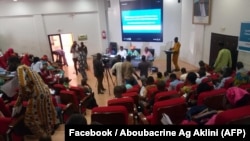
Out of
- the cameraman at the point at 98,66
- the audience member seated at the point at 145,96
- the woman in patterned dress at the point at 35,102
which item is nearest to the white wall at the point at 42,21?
the cameraman at the point at 98,66

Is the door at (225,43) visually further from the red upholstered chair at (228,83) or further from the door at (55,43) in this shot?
the door at (55,43)

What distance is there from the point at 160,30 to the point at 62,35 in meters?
6.06

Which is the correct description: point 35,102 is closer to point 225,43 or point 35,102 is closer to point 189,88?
point 189,88

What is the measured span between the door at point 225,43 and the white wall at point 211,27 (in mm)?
144

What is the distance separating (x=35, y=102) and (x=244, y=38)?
565 centimetres

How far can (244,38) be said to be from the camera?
580 cm

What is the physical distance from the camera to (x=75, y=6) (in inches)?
458

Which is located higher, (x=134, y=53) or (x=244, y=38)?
(x=244, y=38)

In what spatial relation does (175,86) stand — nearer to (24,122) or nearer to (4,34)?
(24,122)

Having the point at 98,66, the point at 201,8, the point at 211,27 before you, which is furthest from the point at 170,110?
the point at 201,8

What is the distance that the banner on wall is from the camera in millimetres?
5653

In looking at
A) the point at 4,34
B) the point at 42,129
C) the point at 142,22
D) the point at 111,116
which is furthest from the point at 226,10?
the point at 4,34

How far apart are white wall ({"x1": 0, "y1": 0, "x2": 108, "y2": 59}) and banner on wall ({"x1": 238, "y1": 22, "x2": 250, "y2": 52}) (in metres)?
7.88

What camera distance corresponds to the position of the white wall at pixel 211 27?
6.04m
